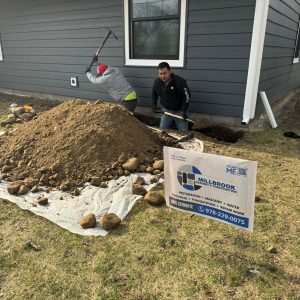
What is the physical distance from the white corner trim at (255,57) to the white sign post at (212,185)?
3273 millimetres

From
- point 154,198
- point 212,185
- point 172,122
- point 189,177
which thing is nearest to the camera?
point 212,185

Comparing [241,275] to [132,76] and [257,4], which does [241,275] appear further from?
[132,76]

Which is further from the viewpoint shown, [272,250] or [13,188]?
[13,188]

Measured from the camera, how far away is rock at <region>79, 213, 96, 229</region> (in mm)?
2762

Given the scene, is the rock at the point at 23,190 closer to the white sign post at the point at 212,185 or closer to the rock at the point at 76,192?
the rock at the point at 76,192

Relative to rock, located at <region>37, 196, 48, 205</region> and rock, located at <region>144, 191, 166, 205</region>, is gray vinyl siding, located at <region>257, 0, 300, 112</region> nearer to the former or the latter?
rock, located at <region>144, 191, 166, 205</region>

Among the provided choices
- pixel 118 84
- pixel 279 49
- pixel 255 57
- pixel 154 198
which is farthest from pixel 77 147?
pixel 279 49

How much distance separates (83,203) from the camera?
10.5ft

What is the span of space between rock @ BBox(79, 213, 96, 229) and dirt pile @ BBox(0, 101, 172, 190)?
0.77 m

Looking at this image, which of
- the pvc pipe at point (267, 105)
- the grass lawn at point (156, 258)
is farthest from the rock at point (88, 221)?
the pvc pipe at point (267, 105)

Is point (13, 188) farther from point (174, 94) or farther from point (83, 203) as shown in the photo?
point (174, 94)

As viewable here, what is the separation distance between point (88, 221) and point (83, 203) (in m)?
0.46

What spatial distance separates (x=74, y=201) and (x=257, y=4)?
408 cm

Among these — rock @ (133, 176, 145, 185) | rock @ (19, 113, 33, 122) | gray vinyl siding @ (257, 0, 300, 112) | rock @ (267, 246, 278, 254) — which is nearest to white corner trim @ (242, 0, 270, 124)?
gray vinyl siding @ (257, 0, 300, 112)
